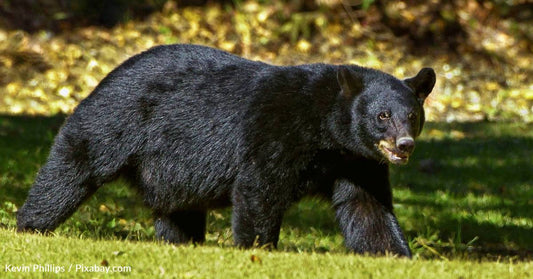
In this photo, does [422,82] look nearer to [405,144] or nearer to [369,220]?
[405,144]

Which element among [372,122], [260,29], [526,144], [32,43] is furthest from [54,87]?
[372,122]

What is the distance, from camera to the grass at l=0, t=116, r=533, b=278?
5703 mm

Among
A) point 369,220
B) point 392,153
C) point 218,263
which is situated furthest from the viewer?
point 369,220

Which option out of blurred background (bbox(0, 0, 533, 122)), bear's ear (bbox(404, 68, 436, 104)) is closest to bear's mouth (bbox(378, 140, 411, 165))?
bear's ear (bbox(404, 68, 436, 104))

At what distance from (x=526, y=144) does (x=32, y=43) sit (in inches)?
332

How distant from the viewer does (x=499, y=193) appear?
34.3 ft

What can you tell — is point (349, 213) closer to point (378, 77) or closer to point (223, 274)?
point (378, 77)

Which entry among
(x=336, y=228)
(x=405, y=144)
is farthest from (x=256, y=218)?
(x=336, y=228)

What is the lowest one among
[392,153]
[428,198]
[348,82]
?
[428,198]

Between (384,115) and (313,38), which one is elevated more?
(384,115)

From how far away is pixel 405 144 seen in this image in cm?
647

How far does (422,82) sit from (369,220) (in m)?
1.10

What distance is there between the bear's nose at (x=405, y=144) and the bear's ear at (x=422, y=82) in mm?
575

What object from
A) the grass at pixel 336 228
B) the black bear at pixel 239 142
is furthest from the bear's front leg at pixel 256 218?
the grass at pixel 336 228
